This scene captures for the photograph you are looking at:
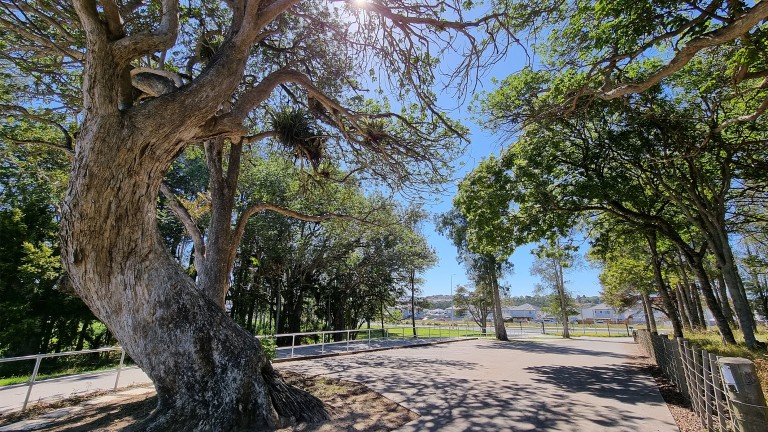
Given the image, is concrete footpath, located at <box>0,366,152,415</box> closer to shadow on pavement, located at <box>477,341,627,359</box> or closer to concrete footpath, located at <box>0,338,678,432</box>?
concrete footpath, located at <box>0,338,678,432</box>

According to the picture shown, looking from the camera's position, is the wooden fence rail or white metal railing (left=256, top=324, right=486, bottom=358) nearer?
the wooden fence rail

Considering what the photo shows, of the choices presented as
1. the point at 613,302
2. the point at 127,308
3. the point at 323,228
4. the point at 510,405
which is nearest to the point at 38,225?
the point at 323,228

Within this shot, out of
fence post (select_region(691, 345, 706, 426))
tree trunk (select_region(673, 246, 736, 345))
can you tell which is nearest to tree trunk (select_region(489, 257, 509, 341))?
tree trunk (select_region(673, 246, 736, 345))

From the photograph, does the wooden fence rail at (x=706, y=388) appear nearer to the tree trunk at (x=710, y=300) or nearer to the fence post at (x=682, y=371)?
the fence post at (x=682, y=371)

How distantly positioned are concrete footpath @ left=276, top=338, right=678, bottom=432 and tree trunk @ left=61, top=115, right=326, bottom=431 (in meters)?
2.28

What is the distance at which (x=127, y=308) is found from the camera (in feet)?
13.3

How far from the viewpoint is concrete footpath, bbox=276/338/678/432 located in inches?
200

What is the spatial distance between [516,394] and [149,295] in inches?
254

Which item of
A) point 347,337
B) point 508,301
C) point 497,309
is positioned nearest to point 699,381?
point 347,337

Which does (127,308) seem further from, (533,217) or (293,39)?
(533,217)

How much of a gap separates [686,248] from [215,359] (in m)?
13.4

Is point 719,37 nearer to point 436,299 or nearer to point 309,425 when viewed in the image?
point 309,425

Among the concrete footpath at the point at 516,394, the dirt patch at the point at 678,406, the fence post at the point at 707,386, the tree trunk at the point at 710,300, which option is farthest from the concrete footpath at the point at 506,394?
the tree trunk at the point at 710,300

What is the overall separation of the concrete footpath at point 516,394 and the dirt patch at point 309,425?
39 centimetres
